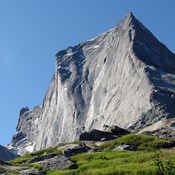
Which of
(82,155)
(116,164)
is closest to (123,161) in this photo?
(116,164)

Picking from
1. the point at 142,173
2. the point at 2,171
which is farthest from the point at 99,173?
the point at 2,171

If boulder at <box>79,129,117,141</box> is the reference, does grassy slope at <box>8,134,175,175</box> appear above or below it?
below

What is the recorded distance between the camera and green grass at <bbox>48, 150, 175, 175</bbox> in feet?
137

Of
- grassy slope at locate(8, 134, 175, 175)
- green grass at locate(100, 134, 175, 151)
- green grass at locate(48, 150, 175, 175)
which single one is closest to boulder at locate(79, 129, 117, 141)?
green grass at locate(100, 134, 175, 151)

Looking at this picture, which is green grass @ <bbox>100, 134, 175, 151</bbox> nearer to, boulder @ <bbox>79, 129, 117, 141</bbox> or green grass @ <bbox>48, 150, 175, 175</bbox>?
green grass @ <bbox>48, 150, 175, 175</bbox>

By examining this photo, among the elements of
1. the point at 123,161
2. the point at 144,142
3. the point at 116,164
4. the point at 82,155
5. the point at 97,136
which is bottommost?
the point at 116,164

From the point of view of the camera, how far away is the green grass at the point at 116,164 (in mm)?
41844

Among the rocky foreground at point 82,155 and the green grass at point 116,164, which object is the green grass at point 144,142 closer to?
the rocky foreground at point 82,155

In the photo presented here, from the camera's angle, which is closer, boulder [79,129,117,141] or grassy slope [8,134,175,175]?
grassy slope [8,134,175,175]

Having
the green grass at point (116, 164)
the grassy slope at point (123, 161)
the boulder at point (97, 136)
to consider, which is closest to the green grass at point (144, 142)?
the grassy slope at point (123, 161)

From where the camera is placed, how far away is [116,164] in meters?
47.6

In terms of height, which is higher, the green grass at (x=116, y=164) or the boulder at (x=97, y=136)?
the boulder at (x=97, y=136)

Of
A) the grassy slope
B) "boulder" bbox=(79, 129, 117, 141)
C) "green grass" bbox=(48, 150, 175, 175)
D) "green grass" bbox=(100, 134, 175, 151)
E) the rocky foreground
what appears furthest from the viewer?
"boulder" bbox=(79, 129, 117, 141)

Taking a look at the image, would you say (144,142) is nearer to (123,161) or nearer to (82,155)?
(82,155)
